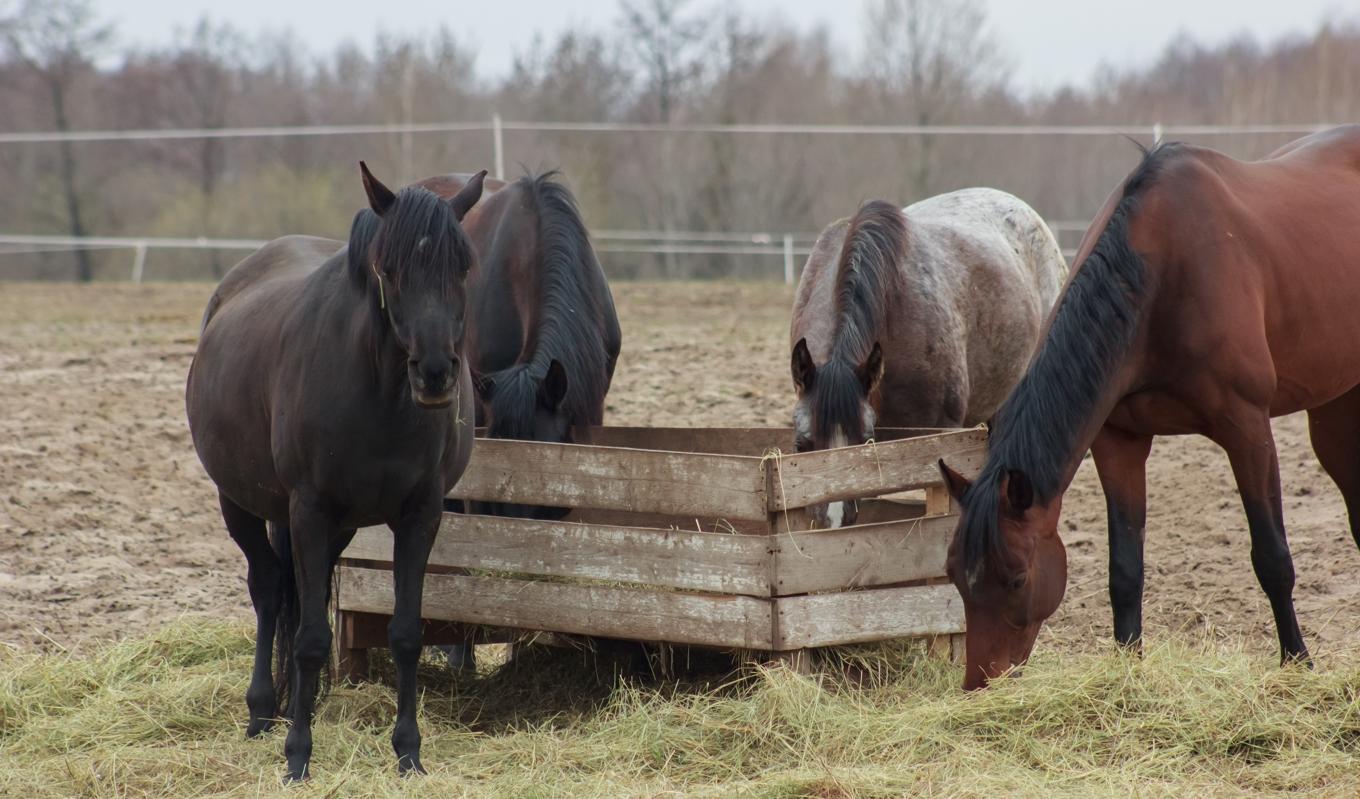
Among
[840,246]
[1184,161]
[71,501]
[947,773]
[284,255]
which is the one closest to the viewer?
[947,773]

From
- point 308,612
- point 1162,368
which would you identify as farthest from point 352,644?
point 1162,368

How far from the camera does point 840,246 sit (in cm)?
522

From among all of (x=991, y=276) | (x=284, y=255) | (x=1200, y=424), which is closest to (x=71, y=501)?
(x=284, y=255)

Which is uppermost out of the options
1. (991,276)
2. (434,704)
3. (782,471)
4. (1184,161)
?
(1184,161)

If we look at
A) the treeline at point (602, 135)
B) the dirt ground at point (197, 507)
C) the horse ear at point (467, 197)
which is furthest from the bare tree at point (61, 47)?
the horse ear at point (467, 197)

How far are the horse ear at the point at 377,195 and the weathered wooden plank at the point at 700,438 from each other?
1498 mm

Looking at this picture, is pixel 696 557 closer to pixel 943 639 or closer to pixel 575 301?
pixel 943 639

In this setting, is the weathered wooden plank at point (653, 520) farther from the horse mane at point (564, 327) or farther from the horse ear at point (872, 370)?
the horse ear at point (872, 370)

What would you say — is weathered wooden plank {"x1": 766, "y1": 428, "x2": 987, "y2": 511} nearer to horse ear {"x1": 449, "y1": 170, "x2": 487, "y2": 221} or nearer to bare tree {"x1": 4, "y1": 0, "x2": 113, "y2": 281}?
horse ear {"x1": 449, "y1": 170, "x2": 487, "y2": 221}

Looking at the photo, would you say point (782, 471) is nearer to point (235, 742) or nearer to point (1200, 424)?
point (1200, 424)

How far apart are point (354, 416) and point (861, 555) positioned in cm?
150

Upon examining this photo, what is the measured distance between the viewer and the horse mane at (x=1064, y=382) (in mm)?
3348

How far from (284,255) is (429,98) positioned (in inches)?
765

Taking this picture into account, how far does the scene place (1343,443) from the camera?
4.51m
